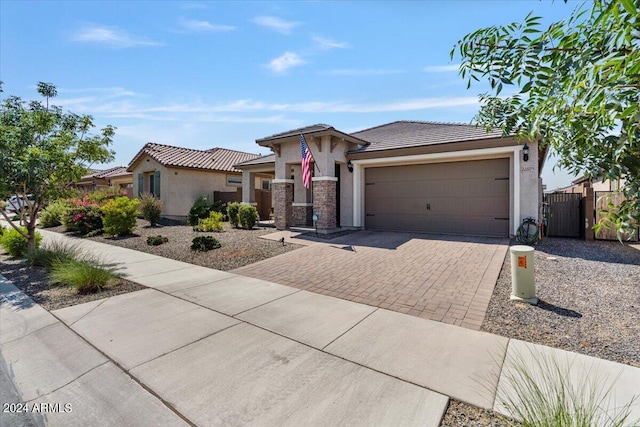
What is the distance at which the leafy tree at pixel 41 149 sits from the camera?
7.18 meters

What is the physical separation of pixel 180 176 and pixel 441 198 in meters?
15.2

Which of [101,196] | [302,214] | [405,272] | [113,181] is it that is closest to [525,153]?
[405,272]

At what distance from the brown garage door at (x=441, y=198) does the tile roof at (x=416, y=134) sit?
941mm

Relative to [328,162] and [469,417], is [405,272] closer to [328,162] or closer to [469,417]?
[469,417]

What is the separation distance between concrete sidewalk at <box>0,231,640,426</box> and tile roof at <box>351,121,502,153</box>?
7047mm

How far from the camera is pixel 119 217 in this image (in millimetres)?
13070

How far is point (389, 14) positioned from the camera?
14.9 ft

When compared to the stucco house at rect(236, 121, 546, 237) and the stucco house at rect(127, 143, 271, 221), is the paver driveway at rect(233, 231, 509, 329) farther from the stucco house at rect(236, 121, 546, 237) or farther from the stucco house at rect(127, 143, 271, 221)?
the stucco house at rect(127, 143, 271, 221)

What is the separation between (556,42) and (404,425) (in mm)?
2946

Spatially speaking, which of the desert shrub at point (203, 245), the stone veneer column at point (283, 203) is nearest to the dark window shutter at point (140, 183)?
the stone veneer column at point (283, 203)

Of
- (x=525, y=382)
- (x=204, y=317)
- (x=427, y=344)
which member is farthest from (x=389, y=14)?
(x=204, y=317)

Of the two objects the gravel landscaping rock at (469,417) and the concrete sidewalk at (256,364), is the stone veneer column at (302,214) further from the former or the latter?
the gravel landscaping rock at (469,417)

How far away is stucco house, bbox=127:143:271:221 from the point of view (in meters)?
18.8

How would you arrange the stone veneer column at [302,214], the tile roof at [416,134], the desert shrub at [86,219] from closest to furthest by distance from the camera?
the tile roof at [416,134] → the stone veneer column at [302,214] → the desert shrub at [86,219]
